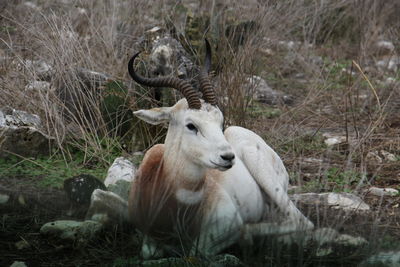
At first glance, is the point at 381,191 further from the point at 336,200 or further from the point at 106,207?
the point at 106,207

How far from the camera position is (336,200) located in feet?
17.0

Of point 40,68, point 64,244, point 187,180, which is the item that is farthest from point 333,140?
point 64,244

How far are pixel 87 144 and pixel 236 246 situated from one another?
8.51 ft

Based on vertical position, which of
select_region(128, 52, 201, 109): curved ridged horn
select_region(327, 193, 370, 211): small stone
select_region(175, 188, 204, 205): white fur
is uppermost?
select_region(128, 52, 201, 109): curved ridged horn

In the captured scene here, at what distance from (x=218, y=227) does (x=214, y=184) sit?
0.98ft

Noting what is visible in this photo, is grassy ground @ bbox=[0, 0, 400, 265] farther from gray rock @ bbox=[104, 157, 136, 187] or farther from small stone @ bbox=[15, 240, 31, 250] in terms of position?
small stone @ bbox=[15, 240, 31, 250]

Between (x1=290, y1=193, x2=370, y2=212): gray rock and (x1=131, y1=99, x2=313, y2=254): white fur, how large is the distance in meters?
0.42

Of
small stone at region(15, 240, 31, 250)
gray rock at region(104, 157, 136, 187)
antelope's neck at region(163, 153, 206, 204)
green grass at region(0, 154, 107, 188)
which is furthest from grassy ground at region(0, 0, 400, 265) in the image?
antelope's neck at region(163, 153, 206, 204)

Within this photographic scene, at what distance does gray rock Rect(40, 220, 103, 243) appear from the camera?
4.30m

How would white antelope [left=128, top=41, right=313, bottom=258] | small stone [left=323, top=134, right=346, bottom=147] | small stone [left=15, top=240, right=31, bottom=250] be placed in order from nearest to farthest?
1. white antelope [left=128, top=41, right=313, bottom=258]
2. small stone [left=15, top=240, right=31, bottom=250]
3. small stone [left=323, top=134, right=346, bottom=147]

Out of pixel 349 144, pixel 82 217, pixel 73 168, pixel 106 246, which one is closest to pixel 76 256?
pixel 106 246

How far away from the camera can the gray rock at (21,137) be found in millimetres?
6148

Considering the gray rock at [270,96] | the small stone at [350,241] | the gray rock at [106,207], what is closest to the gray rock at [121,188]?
the gray rock at [106,207]

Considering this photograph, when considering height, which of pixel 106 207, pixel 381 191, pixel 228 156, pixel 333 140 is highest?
pixel 228 156
